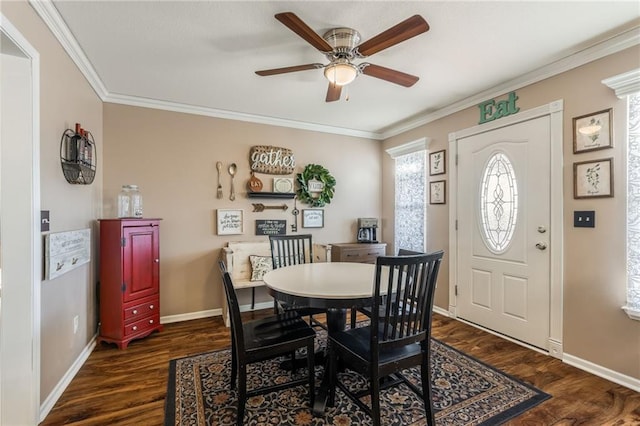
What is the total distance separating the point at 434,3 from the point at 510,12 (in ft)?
1.71

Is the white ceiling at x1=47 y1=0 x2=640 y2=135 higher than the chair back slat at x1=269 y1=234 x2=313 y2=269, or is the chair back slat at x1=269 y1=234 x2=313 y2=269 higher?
the white ceiling at x1=47 y1=0 x2=640 y2=135

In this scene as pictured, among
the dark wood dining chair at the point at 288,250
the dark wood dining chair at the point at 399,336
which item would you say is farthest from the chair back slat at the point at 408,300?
the dark wood dining chair at the point at 288,250

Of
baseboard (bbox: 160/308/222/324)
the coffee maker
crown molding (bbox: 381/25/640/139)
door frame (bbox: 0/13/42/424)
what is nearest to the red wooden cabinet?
baseboard (bbox: 160/308/222/324)

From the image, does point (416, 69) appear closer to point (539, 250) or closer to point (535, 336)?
point (539, 250)

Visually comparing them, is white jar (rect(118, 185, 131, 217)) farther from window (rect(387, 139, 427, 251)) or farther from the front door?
the front door

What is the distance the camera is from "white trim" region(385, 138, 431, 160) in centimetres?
386

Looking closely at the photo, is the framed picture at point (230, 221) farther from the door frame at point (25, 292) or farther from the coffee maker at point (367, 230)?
the door frame at point (25, 292)

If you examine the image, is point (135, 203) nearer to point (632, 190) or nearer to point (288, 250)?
point (288, 250)

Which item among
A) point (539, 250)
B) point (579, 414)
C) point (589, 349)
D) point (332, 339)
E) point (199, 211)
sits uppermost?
point (199, 211)

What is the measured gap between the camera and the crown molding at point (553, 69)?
2109 mm

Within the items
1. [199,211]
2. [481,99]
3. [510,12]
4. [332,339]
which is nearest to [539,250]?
[481,99]

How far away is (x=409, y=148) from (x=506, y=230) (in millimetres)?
1710

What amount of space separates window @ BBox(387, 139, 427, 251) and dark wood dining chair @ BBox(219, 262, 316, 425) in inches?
99.8

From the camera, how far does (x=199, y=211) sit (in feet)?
11.7
